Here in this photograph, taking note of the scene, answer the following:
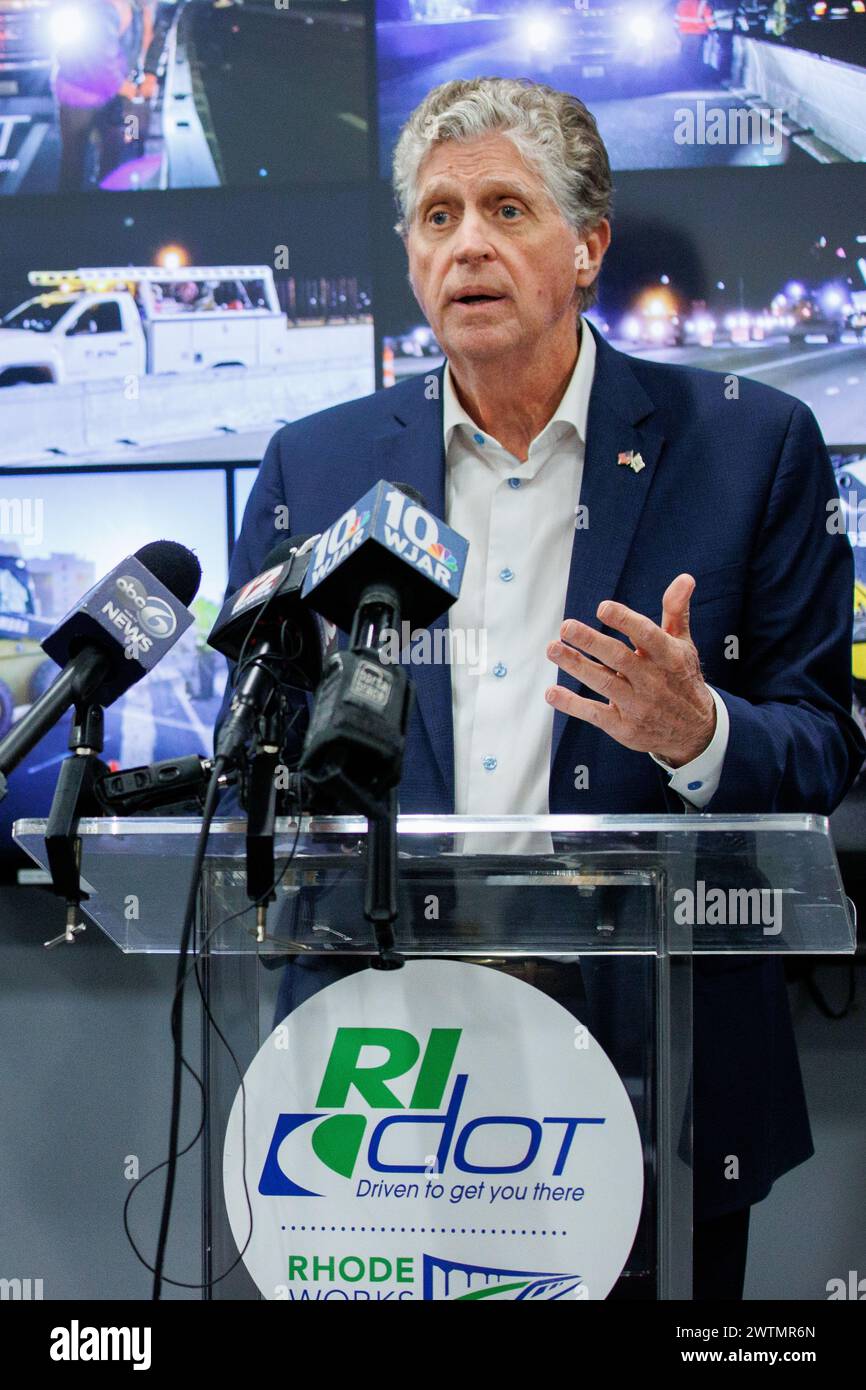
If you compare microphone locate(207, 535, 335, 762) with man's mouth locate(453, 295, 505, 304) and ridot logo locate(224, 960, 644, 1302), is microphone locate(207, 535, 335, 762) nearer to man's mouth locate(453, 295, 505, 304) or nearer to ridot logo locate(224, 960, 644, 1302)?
ridot logo locate(224, 960, 644, 1302)

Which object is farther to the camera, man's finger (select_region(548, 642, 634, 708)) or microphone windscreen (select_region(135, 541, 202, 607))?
microphone windscreen (select_region(135, 541, 202, 607))

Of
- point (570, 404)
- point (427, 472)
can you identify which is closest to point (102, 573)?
point (427, 472)

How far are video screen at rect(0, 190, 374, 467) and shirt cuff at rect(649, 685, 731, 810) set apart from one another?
6.04ft

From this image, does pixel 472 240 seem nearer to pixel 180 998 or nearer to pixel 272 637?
pixel 272 637

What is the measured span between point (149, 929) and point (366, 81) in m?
2.35

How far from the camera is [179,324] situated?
322 centimetres

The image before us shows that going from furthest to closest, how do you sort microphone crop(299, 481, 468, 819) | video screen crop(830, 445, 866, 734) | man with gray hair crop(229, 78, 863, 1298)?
video screen crop(830, 445, 866, 734), man with gray hair crop(229, 78, 863, 1298), microphone crop(299, 481, 468, 819)

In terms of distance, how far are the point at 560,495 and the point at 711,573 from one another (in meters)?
0.28

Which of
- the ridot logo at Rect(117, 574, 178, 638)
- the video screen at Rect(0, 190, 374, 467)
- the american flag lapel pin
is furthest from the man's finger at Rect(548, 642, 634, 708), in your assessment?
the video screen at Rect(0, 190, 374, 467)

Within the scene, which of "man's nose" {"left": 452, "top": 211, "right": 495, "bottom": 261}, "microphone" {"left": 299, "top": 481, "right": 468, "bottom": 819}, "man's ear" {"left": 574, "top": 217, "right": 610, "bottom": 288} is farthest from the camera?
"man's ear" {"left": 574, "top": 217, "right": 610, "bottom": 288}

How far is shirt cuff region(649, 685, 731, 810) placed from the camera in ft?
5.01
